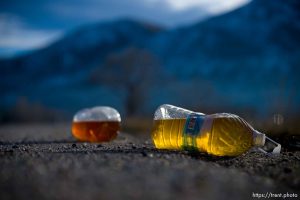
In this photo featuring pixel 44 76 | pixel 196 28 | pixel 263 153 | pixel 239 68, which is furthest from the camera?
pixel 44 76

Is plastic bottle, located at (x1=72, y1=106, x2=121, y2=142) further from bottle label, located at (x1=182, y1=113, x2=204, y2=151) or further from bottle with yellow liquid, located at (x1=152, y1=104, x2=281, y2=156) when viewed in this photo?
bottle label, located at (x1=182, y1=113, x2=204, y2=151)

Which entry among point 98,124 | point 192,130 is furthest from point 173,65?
→ point 192,130

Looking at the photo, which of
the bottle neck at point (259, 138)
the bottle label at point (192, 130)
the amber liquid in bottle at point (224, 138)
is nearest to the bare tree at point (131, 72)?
the bottle label at point (192, 130)

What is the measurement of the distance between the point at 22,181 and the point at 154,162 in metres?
1.17

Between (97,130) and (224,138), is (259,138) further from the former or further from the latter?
(97,130)

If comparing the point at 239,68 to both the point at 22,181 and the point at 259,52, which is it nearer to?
the point at 259,52

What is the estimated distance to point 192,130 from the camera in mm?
4227

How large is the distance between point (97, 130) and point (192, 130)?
86.0 inches

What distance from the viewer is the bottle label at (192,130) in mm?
4195

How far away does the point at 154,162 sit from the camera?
11.4 ft

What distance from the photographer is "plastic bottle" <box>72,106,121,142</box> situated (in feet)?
19.8

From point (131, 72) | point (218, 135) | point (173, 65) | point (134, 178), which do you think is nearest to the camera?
point (134, 178)

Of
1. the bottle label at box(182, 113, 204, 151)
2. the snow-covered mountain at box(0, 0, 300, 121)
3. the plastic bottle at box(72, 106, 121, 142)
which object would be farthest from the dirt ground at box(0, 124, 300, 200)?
the snow-covered mountain at box(0, 0, 300, 121)

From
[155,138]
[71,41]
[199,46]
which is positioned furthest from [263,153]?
[71,41]
